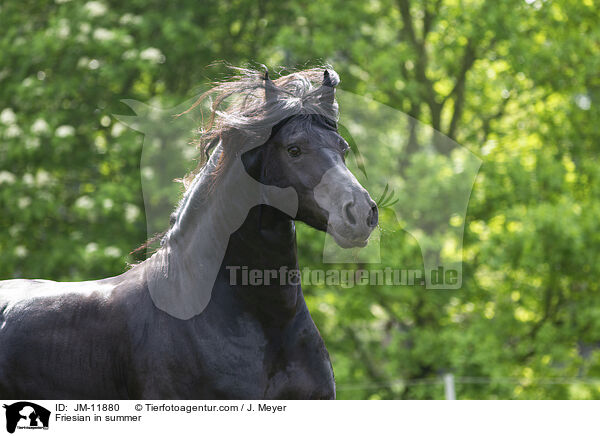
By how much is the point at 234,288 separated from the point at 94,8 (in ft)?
26.9

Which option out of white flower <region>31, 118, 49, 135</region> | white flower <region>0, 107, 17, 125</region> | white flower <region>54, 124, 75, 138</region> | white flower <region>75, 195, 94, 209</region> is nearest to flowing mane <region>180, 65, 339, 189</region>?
white flower <region>75, 195, 94, 209</region>

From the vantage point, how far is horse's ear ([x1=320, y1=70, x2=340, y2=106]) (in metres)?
2.48

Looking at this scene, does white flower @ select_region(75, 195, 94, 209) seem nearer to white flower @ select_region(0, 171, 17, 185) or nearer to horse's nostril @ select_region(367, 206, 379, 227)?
white flower @ select_region(0, 171, 17, 185)

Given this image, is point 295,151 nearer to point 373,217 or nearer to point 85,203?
point 373,217

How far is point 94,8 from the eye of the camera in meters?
9.49

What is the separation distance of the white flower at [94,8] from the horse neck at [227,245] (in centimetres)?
790

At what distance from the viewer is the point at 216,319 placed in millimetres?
2385

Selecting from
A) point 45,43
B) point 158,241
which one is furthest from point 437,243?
point 158,241

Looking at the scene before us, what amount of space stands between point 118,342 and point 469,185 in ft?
24.9

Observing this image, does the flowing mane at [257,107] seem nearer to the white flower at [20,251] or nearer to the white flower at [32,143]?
the white flower at [32,143]

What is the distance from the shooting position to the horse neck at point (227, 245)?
2.40 meters

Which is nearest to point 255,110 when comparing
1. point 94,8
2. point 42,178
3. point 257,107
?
point 257,107
